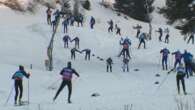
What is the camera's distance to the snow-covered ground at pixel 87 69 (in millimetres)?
22234

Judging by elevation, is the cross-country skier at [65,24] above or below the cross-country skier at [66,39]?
above

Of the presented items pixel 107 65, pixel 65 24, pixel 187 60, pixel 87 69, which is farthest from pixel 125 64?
pixel 65 24

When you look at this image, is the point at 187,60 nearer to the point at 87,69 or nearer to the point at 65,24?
the point at 87,69

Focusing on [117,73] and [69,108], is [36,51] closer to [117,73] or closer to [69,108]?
[117,73]

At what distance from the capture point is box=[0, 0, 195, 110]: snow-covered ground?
2223 cm

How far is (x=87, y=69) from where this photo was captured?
40594 millimetres

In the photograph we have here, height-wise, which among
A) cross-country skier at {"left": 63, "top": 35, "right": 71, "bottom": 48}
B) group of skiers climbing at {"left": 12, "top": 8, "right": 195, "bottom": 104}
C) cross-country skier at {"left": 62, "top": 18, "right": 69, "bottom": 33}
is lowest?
group of skiers climbing at {"left": 12, "top": 8, "right": 195, "bottom": 104}

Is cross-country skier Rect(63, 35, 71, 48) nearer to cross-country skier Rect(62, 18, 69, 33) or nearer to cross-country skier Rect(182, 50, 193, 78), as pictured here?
cross-country skier Rect(62, 18, 69, 33)

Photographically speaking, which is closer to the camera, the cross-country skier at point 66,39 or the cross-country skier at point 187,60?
the cross-country skier at point 187,60

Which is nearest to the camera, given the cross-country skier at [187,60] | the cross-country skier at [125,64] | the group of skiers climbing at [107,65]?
the group of skiers climbing at [107,65]

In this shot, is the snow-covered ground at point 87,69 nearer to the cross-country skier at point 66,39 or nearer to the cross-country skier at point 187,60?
the cross-country skier at point 66,39

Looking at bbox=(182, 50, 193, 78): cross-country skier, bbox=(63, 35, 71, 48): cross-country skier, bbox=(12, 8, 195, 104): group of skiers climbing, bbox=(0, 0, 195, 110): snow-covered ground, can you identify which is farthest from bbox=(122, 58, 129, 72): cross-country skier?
bbox=(63, 35, 71, 48): cross-country skier

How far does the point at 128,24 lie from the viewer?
68875 millimetres

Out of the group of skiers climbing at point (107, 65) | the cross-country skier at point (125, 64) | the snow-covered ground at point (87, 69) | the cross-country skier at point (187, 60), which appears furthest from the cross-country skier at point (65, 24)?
the cross-country skier at point (187, 60)
